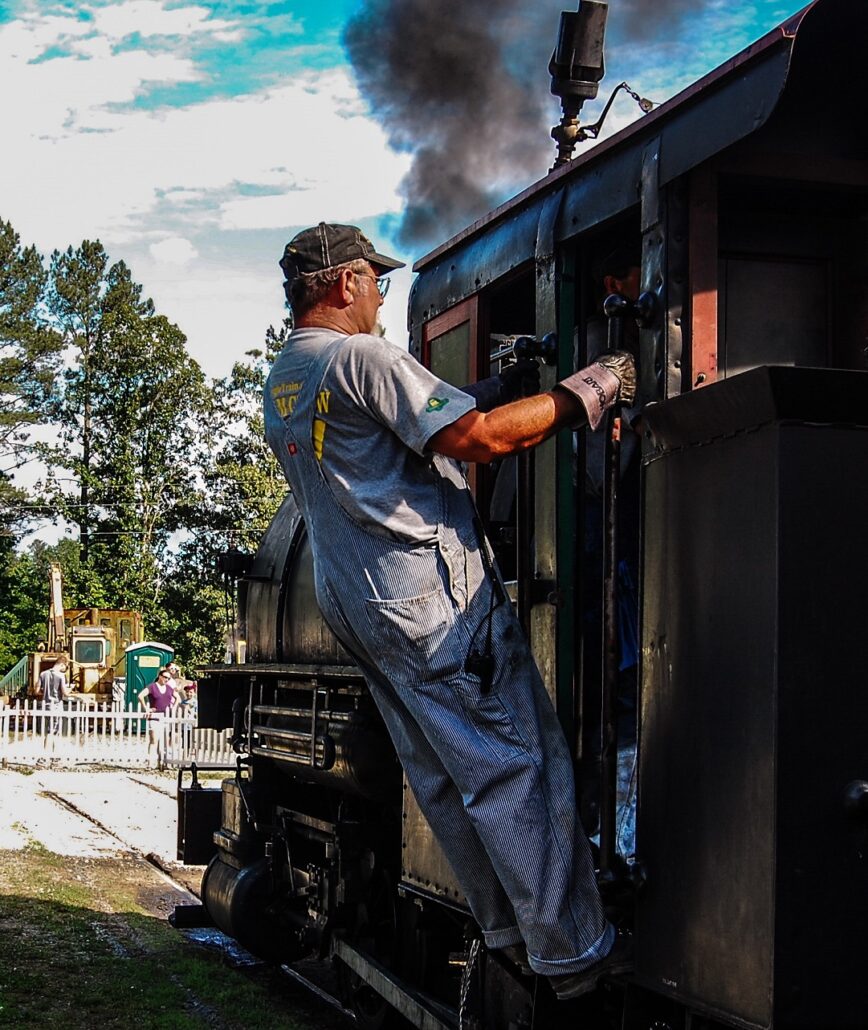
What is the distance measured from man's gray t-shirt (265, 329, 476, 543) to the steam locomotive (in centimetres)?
48

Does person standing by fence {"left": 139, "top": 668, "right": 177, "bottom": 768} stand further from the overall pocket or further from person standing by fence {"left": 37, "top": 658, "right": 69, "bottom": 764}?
the overall pocket

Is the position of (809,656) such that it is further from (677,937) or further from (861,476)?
(677,937)

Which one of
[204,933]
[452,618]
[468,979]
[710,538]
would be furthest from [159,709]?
[710,538]

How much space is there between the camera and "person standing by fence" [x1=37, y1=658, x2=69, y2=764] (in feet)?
83.6

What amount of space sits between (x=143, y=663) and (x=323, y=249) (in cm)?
3725

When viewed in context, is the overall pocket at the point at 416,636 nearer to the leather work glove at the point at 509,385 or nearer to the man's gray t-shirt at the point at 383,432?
the man's gray t-shirt at the point at 383,432

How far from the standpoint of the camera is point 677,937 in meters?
3.30

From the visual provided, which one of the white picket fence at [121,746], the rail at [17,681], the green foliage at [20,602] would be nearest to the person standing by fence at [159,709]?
the white picket fence at [121,746]

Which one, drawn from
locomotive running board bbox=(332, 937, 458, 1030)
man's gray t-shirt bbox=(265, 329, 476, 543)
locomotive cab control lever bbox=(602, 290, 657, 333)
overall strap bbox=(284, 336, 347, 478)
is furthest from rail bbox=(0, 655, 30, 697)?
locomotive cab control lever bbox=(602, 290, 657, 333)

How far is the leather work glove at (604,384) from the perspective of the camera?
3641mm

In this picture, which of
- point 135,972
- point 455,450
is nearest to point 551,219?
point 455,450

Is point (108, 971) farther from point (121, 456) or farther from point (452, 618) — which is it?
point (121, 456)

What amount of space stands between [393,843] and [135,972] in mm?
2454

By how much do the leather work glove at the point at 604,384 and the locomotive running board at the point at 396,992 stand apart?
2185 millimetres
